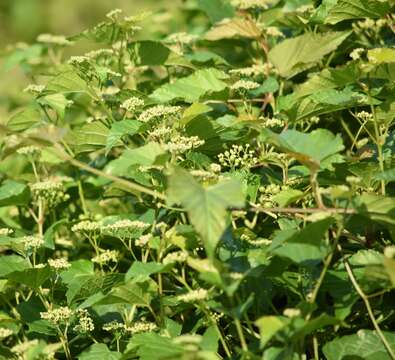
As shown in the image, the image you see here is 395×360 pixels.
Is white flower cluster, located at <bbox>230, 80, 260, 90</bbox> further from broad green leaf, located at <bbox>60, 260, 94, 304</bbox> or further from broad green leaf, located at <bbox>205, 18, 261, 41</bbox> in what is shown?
broad green leaf, located at <bbox>60, 260, 94, 304</bbox>

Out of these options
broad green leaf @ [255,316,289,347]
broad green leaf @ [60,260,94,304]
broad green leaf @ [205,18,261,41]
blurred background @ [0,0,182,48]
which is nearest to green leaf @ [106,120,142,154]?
broad green leaf @ [60,260,94,304]

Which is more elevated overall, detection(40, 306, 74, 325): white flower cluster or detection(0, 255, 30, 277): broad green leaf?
detection(0, 255, 30, 277): broad green leaf

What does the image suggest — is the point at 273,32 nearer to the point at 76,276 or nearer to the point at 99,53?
the point at 99,53

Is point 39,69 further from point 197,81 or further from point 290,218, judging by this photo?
point 290,218

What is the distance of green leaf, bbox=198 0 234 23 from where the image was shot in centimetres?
242

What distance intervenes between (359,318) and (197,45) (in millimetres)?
1185

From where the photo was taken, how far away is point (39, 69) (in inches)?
120

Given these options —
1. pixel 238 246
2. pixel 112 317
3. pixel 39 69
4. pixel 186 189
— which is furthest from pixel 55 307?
pixel 39 69

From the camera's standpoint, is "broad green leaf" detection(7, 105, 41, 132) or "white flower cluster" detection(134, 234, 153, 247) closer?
"white flower cluster" detection(134, 234, 153, 247)

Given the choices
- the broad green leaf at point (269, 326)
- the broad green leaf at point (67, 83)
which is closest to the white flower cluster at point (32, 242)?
the broad green leaf at point (67, 83)

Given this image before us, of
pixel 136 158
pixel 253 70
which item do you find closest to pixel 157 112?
pixel 136 158

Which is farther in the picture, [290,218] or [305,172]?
[305,172]

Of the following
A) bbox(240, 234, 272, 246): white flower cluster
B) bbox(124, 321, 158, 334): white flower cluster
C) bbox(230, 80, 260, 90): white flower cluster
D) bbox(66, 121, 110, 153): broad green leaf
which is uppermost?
bbox(230, 80, 260, 90): white flower cluster

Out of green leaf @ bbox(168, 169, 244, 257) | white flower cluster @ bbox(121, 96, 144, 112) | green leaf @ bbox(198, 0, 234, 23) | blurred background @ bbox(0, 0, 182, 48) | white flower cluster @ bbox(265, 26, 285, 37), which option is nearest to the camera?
green leaf @ bbox(168, 169, 244, 257)
